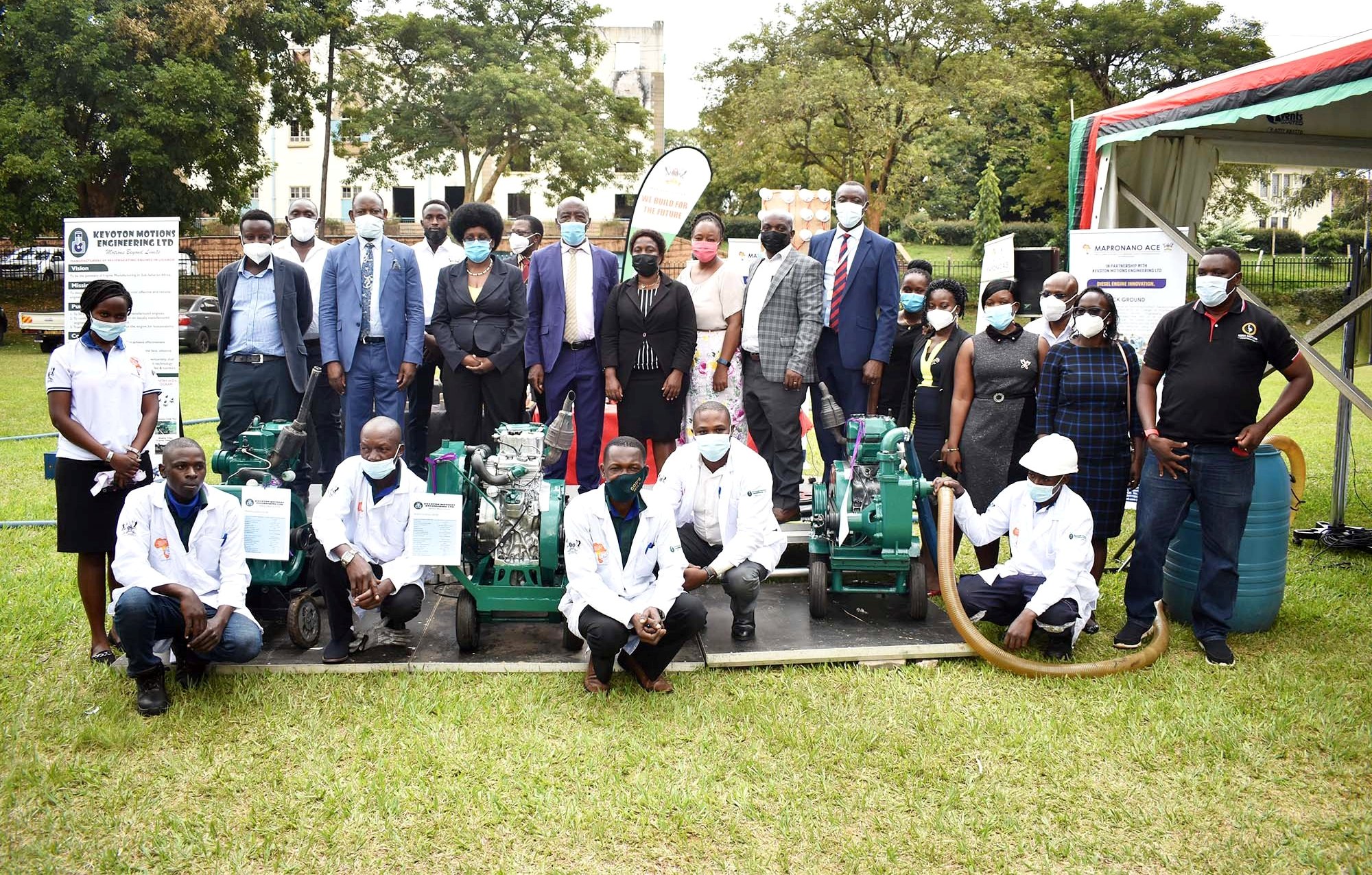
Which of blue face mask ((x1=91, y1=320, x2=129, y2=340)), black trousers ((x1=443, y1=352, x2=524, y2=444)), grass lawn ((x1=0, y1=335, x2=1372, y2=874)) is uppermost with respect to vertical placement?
blue face mask ((x1=91, y1=320, x2=129, y2=340))

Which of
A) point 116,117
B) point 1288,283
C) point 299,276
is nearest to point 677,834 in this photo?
point 299,276

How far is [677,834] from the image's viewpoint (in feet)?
12.3

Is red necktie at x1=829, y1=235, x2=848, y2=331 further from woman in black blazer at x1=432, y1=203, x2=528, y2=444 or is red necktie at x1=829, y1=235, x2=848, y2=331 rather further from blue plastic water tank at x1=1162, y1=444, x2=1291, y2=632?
blue plastic water tank at x1=1162, y1=444, x2=1291, y2=632

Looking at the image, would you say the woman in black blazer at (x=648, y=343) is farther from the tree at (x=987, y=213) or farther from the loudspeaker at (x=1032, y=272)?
the tree at (x=987, y=213)

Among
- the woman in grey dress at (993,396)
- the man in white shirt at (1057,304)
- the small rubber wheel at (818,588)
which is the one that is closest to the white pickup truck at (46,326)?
the small rubber wheel at (818,588)

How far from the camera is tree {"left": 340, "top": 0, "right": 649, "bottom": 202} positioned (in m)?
30.0

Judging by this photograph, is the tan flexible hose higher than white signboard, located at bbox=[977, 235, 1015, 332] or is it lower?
lower

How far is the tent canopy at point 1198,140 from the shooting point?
669 centimetres

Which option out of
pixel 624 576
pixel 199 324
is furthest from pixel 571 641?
pixel 199 324

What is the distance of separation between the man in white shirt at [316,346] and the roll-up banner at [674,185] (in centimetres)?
254

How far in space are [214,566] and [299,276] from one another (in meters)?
2.35

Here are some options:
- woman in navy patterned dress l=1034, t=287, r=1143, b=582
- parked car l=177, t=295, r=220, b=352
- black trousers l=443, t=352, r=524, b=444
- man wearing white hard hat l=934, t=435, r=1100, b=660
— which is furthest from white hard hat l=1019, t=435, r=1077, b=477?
parked car l=177, t=295, r=220, b=352

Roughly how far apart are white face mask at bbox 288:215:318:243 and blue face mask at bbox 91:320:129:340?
2.41m

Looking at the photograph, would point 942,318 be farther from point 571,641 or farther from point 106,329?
point 106,329
